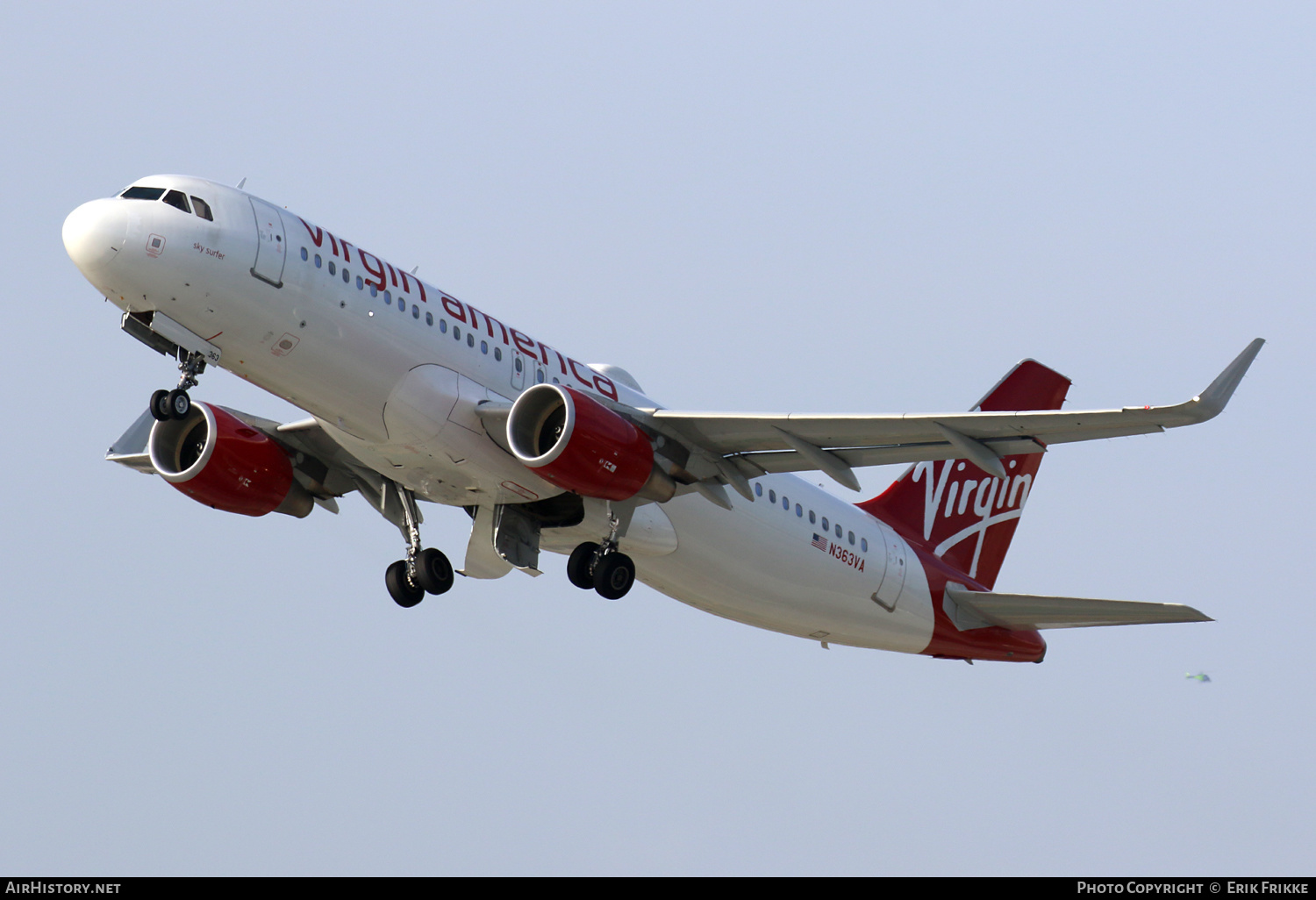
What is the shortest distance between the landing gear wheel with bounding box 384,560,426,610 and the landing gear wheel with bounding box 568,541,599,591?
344 centimetres

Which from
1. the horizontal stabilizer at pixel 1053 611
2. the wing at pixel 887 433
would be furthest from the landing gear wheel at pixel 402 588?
the horizontal stabilizer at pixel 1053 611

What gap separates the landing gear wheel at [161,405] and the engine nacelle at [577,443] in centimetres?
519

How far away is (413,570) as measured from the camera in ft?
100

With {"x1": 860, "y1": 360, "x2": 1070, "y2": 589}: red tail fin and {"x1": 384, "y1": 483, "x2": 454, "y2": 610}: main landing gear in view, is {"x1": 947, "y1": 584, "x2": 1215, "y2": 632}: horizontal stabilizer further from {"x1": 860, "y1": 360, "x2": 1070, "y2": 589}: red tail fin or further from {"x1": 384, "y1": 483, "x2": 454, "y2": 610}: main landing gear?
{"x1": 384, "y1": 483, "x2": 454, "y2": 610}: main landing gear

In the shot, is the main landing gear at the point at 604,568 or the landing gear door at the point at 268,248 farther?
the main landing gear at the point at 604,568

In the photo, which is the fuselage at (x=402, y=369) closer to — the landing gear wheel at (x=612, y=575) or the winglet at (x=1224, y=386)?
the landing gear wheel at (x=612, y=575)

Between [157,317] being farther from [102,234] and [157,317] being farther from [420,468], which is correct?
[420,468]

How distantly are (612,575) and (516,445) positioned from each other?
3516mm

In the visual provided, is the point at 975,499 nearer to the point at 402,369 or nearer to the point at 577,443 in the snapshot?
the point at 577,443

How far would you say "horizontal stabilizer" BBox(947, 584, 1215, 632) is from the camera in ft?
97.7

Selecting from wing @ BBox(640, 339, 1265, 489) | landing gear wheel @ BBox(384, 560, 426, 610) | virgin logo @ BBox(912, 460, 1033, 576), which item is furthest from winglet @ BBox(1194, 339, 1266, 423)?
landing gear wheel @ BBox(384, 560, 426, 610)

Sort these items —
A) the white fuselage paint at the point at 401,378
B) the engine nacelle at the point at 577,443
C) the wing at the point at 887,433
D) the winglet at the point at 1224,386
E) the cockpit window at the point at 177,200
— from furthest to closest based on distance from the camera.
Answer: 1. the engine nacelle at the point at 577,443
2. the cockpit window at the point at 177,200
3. the white fuselage paint at the point at 401,378
4. the wing at the point at 887,433
5. the winglet at the point at 1224,386

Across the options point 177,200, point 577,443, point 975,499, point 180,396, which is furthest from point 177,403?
point 975,499

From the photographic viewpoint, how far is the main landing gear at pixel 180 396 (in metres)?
25.2
